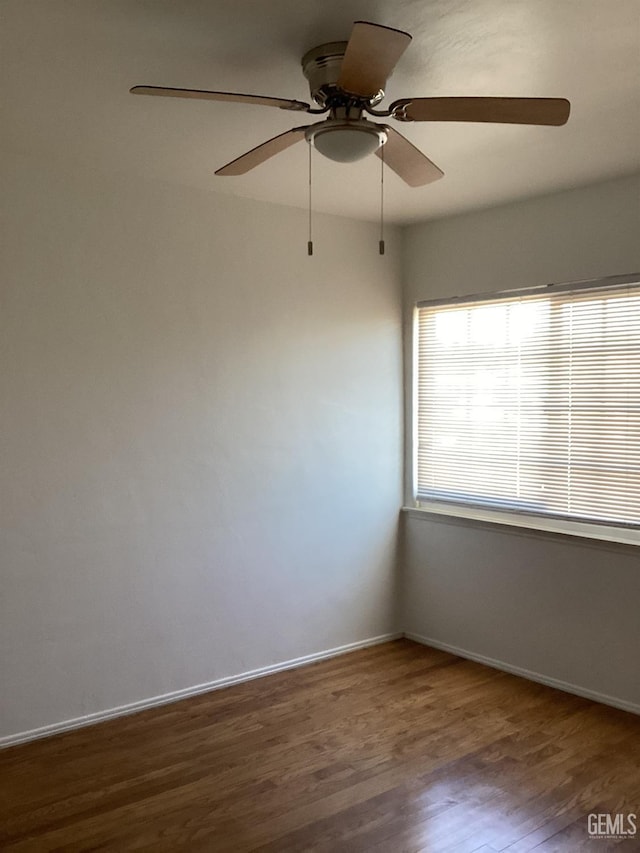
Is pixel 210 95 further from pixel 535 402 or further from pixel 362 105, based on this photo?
pixel 535 402

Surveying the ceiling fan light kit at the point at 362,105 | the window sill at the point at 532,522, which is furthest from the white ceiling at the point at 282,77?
the window sill at the point at 532,522

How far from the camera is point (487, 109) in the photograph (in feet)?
6.67

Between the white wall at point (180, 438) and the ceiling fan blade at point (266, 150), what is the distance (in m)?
1.11

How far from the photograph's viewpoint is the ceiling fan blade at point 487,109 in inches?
78.0

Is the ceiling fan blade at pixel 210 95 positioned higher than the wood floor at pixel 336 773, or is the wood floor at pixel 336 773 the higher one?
the ceiling fan blade at pixel 210 95

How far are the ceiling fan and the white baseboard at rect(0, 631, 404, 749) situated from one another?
2.55 metres

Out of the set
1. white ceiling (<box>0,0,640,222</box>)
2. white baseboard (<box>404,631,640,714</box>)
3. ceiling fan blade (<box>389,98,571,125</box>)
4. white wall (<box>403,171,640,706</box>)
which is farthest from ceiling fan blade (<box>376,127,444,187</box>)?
white baseboard (<box>404,631,640,714</box>)

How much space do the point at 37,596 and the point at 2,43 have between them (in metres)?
2.20

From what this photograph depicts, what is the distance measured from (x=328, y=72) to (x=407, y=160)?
1.36 ft

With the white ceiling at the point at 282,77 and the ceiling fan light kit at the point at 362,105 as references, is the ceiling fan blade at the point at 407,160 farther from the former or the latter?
the white ceiling at the point at 282,77

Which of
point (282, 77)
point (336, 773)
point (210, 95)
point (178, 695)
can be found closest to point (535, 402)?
point (336, 773)

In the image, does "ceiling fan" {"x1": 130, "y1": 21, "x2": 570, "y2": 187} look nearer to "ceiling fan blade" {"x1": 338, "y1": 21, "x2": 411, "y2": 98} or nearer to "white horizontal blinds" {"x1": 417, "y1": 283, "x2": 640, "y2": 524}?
"ceiling fan blade" {"x1": 338, "y1": 21, "x2": 411, "y2": 98}

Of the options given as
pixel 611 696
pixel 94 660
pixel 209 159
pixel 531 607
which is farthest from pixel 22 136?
pixel 611 696

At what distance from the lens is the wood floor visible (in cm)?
254
